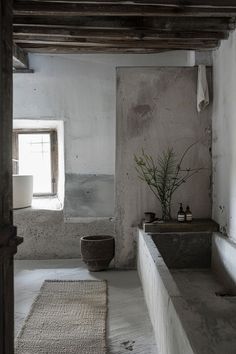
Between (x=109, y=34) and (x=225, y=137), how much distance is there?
1.43 m

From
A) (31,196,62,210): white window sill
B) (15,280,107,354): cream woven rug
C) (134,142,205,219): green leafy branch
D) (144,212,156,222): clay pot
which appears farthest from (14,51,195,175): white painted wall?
(15,280,107,354): cream woven rug

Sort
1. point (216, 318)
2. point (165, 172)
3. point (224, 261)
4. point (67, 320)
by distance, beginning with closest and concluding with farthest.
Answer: point (216, 318)
point (67, 320)
point (224, 261)
point (165, 172)

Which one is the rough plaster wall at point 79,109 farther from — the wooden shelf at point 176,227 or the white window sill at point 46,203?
the wooden shelf at point 176,227

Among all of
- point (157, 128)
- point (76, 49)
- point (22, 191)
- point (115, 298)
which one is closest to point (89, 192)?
point (22, 191)

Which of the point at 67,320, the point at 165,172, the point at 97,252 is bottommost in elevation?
the point at 67,320

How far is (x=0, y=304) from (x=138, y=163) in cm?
292

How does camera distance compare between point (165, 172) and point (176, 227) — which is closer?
point (176, 227)

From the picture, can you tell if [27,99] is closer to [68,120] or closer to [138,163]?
[68,120]

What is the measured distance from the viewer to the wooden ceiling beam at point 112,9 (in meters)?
3.05

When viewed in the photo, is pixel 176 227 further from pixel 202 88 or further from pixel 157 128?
pixel 202 88

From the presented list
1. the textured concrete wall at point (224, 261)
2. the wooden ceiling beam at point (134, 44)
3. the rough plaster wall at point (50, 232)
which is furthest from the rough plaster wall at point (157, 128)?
the rough plaster wall at point (50, 232)

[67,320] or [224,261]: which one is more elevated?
[224,261]

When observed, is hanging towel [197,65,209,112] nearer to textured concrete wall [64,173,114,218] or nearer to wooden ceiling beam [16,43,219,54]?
wooden ceiling beam [16,43,219,54]

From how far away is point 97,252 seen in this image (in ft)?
13.7
